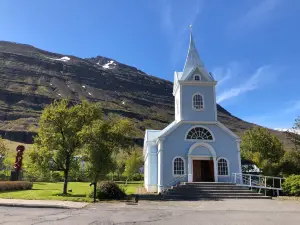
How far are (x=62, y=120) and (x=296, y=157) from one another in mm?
24268

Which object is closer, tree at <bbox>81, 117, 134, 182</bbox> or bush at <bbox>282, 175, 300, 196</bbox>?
tree at <bbox>81, 117, 134, 182</bbox>

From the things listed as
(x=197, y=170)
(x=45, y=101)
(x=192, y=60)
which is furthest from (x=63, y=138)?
(x=45, y=101)

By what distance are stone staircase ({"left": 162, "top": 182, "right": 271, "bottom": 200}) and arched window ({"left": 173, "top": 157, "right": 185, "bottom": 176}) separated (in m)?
1.59

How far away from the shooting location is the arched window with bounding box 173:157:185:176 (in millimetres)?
23984

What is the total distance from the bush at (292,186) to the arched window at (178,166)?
7.98 metres

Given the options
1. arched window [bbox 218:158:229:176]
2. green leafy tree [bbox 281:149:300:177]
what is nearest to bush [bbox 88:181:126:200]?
arched window [bbox 218:158:229:176]

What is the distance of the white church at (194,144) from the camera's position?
2402 cm

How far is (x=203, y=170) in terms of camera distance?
26.0m

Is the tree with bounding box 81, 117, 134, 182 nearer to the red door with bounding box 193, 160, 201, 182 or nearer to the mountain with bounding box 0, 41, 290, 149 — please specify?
the red door with bounding box 193, 160, 201, 182

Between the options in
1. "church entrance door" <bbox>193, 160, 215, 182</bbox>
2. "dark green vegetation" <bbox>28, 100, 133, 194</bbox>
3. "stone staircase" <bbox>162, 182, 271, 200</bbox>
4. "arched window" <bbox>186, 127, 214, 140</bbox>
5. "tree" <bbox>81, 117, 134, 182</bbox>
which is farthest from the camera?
"church entrance door" <bbox>193, 160, 215, 182</bbox>

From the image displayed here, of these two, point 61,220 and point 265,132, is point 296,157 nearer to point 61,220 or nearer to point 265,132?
point 265,132

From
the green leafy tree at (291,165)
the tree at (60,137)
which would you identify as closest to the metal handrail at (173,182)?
the tree at (60,137)

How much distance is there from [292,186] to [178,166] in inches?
345

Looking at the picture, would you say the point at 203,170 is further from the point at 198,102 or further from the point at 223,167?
the point at 198,102
